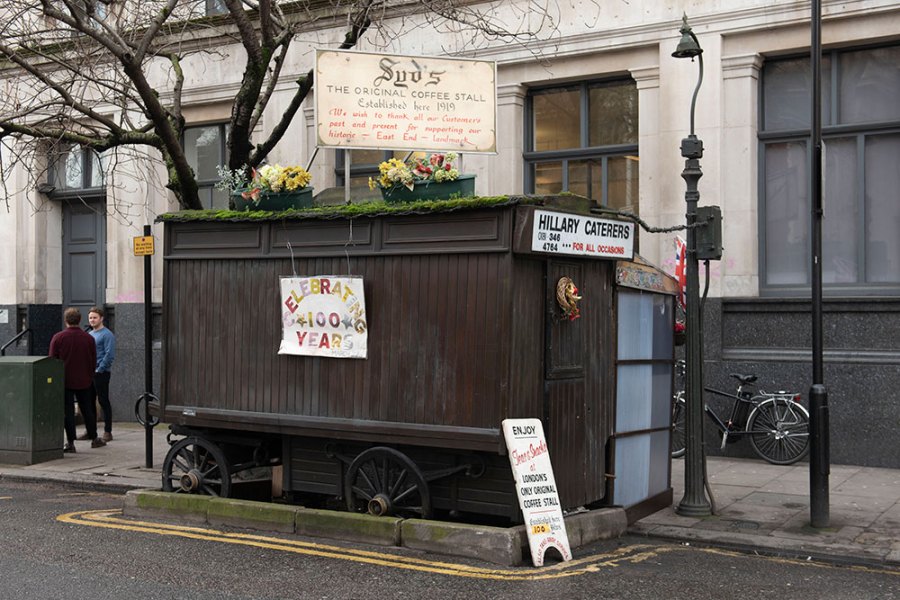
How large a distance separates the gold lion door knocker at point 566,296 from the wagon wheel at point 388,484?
1.83 metres

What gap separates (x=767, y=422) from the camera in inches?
500

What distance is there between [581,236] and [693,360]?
84.5 inches

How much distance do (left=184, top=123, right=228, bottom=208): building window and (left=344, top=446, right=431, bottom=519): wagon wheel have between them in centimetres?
1077

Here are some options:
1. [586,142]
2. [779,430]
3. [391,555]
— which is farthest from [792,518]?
[586,142]

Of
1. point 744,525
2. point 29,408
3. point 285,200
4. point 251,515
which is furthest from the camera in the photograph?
point 29,408

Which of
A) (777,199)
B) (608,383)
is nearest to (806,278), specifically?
(777,199)

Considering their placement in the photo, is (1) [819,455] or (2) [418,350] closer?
(2) [418,350]

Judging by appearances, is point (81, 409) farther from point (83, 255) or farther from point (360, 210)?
point (360, 210)

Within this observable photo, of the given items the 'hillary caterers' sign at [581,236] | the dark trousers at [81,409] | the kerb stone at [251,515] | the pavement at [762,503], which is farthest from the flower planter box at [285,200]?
the dark trousers at [81,409]

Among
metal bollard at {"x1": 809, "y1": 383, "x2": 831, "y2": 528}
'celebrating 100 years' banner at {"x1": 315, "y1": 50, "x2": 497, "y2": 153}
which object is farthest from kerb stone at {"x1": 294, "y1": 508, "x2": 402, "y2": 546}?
metal bollard at {"x1": 809, "y1": 383, "x2": 831, "y2": 528}

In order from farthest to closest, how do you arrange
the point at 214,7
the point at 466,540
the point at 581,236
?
the point at 214,7 < the point at 581,236 < the point at 466,540

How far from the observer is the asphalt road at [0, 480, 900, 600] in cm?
700

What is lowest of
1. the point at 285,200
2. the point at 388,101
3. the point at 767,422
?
the point at 767,422

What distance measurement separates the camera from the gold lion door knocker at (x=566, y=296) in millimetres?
8320
